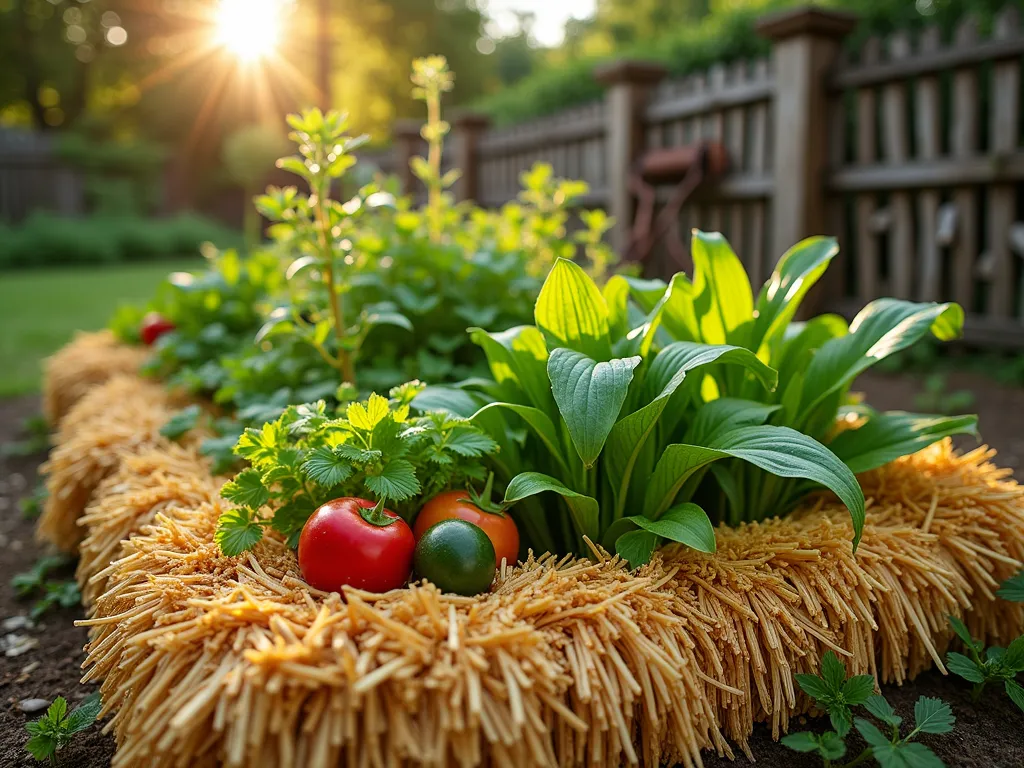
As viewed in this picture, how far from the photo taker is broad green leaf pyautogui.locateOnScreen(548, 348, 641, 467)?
1411 millimetres

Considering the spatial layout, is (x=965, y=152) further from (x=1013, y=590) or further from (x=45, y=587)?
(x=45, y=587)

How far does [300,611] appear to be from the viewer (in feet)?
4.37

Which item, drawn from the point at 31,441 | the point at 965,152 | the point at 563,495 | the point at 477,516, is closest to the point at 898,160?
the point at 965,152

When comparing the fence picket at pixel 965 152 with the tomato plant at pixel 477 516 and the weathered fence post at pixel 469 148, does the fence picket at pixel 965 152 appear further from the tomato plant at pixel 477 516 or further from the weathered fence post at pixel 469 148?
the weathered fence post at pixel 469 148

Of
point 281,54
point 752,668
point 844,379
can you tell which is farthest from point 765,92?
point 281,54

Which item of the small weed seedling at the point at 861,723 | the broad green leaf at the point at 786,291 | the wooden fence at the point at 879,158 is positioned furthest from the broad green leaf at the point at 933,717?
the wooden fence at the point at 879,158

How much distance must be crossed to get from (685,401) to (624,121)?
4513mm

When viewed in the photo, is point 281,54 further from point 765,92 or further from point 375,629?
point 375,629

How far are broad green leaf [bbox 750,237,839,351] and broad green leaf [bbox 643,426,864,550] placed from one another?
16.8 inches

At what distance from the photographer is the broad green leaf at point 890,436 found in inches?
73.6

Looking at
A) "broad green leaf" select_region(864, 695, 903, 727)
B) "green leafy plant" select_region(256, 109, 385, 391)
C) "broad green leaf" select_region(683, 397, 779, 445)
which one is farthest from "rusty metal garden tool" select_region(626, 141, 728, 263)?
"broad green leaf" select_region(864, 695, 903, 727)

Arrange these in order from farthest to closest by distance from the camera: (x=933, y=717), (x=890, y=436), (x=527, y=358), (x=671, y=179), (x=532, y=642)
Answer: (x=671, y=179), (x=890, y=436), (x=527, y=358), (x=933, y=717), (x=532, y=642)

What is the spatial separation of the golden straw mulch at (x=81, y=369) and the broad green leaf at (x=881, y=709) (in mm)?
3134

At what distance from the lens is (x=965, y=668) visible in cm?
158
